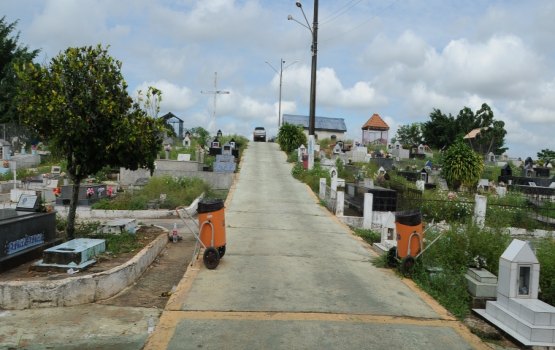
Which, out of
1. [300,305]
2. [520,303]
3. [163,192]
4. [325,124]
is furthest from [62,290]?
[325,124]

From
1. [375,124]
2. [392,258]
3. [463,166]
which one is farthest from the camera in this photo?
[375,124]

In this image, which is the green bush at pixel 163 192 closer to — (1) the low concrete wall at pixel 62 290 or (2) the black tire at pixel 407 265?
(1) the low concrete wall at pixel 62 290

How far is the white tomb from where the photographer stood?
217 inches

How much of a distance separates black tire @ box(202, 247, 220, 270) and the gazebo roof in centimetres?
6667

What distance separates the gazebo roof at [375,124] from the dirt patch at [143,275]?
6564 centimetres

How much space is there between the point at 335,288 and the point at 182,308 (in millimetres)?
2406

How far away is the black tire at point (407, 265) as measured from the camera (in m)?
8.13

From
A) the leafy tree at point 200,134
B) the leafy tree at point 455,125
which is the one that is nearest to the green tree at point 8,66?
the leafy tree at point 200,134

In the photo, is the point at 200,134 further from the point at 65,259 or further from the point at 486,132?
the point at 65,259

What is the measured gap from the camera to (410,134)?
7975cm

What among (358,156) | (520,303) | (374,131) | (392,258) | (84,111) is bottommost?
(392,258)

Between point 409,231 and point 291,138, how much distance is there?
34.1m

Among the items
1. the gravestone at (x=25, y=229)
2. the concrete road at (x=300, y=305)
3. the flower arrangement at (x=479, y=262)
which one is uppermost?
the gravestone at (x=25, y=229)

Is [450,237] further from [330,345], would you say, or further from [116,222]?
[116,222]
